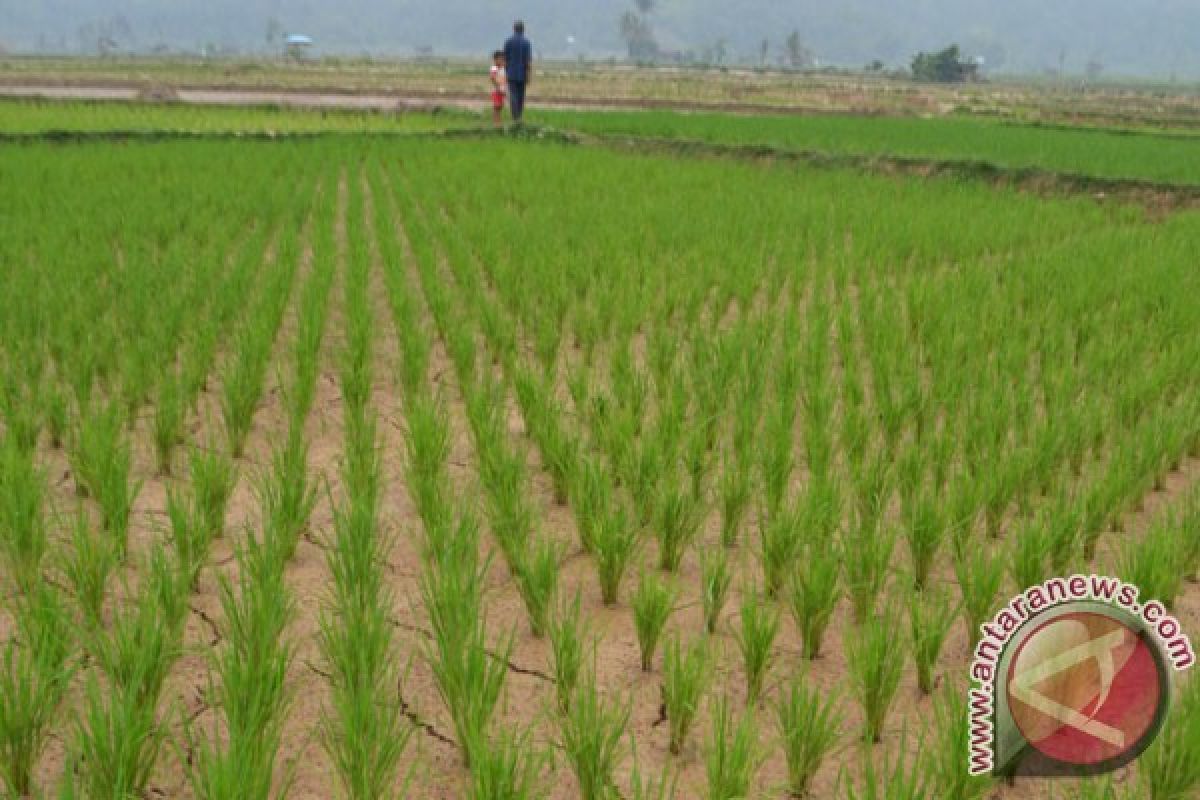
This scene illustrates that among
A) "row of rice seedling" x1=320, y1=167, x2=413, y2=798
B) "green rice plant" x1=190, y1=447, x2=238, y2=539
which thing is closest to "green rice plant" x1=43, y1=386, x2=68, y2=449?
"green rice plant" x1=190, y1=447, x2=238, y2=539

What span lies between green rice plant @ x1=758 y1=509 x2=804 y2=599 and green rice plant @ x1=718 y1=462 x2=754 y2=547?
0.88 ft

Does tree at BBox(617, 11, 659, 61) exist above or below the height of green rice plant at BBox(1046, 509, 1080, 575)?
above

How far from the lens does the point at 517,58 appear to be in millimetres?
13406

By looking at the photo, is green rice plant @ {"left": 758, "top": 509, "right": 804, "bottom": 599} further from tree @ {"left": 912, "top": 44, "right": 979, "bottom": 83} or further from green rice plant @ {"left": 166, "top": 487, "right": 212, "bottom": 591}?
tree @ {"left": 912, "top": 44, "right": 979, "bottom": 83}

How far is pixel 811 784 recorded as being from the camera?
5.53 ft

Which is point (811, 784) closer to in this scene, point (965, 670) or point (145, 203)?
point (965, 670)

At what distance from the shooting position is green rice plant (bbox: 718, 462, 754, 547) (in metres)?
2.58

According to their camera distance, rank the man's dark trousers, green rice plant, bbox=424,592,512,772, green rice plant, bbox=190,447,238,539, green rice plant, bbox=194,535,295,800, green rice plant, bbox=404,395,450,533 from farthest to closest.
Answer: the man's dark trousers → green rice plant, bbox=404,395,450,533 → green rice plant, bbox=190,447,238,539 → green rice plant, bbox=424,592,512,772 → green rice plant, bbox=194,535,295,800

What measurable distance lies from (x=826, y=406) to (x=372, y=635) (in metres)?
1.91

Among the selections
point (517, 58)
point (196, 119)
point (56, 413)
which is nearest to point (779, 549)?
point (56, 413)

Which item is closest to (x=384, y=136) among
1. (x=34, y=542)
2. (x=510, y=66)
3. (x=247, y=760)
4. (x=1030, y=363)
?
(x=510, y=66)

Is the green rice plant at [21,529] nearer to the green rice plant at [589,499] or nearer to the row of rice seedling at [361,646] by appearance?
the row of rice seedling at [361,646]

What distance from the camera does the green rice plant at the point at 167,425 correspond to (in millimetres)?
2965

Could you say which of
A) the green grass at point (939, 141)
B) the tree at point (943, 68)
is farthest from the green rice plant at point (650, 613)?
the tree at point (943, 68)
